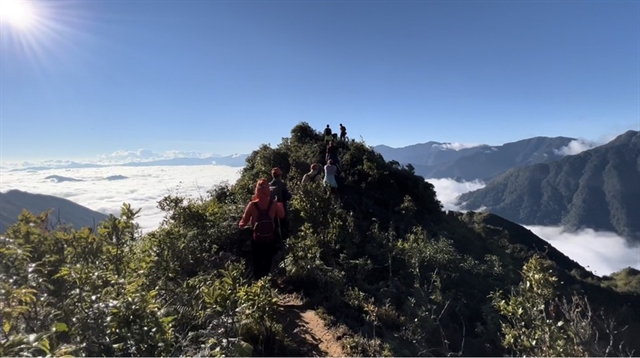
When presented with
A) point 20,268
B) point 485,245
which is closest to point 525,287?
point 20,268

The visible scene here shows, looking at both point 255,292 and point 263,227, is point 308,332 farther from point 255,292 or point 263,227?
point 263,227

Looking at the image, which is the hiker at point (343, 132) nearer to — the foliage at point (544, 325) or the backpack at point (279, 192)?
the backpack at point (279, 192)

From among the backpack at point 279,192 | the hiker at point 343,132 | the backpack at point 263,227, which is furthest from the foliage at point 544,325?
the hiker at point 343,132

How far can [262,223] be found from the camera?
711 cm

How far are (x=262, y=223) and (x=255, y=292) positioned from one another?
2231 mm

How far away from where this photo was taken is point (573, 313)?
157 inches

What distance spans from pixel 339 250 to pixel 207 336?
216 inches

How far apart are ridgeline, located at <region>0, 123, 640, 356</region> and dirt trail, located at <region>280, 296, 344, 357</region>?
136mm

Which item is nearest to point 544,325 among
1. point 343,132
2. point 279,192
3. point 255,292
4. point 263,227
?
point 255,292

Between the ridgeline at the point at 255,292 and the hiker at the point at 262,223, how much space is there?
28.8 inches

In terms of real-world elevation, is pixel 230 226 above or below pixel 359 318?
above

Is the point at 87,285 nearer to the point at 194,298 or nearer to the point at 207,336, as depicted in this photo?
the point at 207,336

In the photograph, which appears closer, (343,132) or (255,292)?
(255,292)

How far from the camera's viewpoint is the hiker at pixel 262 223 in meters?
7.13
